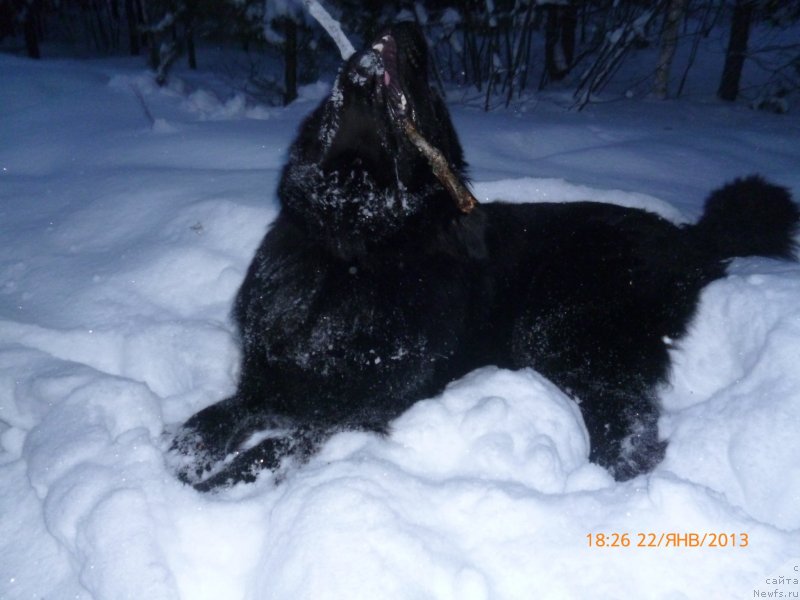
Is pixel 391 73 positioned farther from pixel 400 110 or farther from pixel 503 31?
pixel 503 31

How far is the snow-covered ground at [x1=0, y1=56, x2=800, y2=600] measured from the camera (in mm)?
1297

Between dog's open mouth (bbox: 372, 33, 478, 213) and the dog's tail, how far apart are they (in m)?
1.29

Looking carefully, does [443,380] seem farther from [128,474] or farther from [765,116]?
[765,116]

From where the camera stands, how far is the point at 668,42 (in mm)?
6523

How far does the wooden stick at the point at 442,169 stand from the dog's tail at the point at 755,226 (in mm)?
1165

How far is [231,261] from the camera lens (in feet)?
8.55

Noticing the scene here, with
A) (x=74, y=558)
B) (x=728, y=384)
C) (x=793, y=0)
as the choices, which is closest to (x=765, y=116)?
(x=793, y=0)

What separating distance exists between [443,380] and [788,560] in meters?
1.15

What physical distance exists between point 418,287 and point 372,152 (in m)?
0.52

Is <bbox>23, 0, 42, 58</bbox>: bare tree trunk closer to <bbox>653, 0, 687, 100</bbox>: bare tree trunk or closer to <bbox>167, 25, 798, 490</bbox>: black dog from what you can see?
<bbox>653, 0, 687, 100</bbox>: bare tree trunk

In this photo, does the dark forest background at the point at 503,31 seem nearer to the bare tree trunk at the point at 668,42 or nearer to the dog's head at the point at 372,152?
the bare tree trunk at the point at 668,42

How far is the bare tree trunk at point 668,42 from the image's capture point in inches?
239

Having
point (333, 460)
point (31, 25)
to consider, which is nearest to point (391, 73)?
point (333, 460)

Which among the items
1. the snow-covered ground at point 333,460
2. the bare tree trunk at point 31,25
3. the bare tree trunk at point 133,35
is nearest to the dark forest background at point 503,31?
the snow-covered ground at point 333,460
